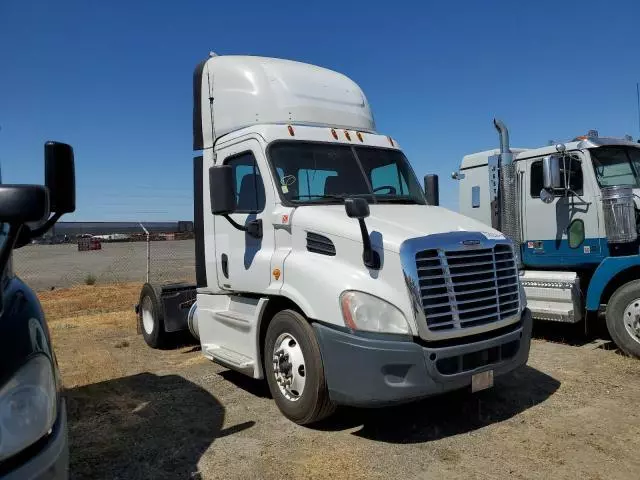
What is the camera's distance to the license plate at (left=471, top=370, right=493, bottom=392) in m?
4.30

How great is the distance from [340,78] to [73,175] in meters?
4.30

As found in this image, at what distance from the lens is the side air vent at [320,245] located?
4523mm

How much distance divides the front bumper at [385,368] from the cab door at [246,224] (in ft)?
3.93

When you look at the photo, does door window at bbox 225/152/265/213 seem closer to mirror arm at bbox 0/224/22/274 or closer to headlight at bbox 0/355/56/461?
mirror arm at bbox 0/224/22/274

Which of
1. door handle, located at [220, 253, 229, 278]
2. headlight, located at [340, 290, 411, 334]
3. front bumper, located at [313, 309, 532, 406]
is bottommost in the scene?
front bumper, located at [313, 309, 532, 406]

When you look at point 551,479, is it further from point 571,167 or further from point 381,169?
point 571,167

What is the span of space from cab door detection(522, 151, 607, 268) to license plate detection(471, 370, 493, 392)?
4.18 m

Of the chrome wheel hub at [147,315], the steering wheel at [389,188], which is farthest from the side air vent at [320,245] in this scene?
the chrome wheel hub at [147,315]

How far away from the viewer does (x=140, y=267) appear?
24.9m

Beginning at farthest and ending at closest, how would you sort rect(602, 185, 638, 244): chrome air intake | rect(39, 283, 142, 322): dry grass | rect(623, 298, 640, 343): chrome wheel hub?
rect(39, 283, 142, 322): dry grass → rect(602, 185, 638, 244): chrome air intake → rect(623, 298, 640, 343): chrome wheel hub

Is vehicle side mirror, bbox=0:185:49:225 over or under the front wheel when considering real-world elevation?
over

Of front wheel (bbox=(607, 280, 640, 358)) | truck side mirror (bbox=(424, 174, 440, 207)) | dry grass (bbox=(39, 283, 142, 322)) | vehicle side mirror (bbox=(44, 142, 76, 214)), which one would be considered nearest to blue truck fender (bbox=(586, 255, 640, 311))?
front wheel (bbox=(607, 280, 640, 358))

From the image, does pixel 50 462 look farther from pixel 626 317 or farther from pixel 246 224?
pixel 626 317

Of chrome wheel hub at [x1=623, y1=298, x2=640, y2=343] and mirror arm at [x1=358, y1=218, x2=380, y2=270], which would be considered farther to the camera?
chrome wheel hub at [x1=623, y1=298, x2=640, y2=343]
